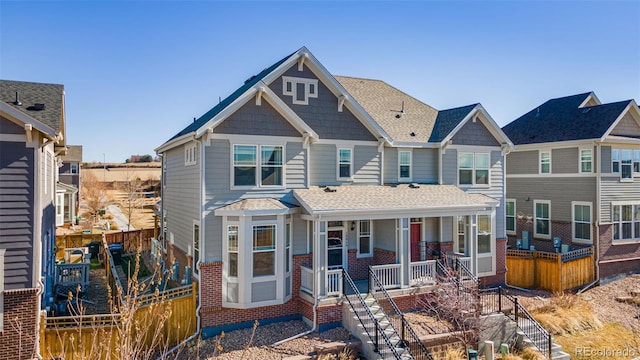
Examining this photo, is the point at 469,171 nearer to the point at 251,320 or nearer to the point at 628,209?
the point at 628,209

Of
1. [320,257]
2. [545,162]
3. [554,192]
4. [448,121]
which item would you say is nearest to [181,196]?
[320,257]

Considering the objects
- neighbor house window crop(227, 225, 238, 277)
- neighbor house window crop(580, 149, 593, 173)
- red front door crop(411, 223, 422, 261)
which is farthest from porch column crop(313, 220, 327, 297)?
neighbor house window crop(580, 149, 593, 173)

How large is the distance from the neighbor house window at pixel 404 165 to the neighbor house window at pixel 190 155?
28.9 ft

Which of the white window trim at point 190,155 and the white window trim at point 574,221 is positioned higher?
the white window trim at point 190,155

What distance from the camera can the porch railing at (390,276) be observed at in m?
16.1

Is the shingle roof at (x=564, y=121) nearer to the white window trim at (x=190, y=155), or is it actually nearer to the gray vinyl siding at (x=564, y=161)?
the gray vinyl siding at (x=564, y=161)

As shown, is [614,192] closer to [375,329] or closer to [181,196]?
[375,329]

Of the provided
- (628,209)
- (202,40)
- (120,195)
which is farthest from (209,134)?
(120,195)

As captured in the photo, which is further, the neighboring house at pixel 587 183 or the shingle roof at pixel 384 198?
the neighboring house at pixel 587 183

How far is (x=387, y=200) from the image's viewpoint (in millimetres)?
16688

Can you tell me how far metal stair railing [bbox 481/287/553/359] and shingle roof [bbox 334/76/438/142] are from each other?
24.9 feet

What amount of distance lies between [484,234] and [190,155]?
1311cm

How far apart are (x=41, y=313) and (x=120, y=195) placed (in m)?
60.7

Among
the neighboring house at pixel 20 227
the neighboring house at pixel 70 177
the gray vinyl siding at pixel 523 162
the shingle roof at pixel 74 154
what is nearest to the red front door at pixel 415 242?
the gray vinyl siding at pixel 523 162
